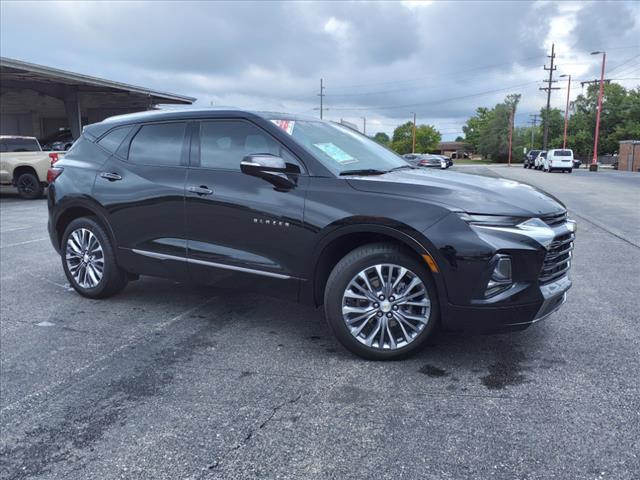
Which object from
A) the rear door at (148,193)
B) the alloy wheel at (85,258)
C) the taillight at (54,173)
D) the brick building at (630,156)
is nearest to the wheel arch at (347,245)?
the rear door at (148,193)

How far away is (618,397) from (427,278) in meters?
1.29

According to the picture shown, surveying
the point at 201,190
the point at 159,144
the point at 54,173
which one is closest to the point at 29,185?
the point at 54,173

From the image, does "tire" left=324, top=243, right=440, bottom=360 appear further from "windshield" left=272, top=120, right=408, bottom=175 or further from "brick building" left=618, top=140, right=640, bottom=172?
"brick building" left=618, top=140, right=640, bottom=172

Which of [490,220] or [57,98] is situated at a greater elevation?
[57,98]

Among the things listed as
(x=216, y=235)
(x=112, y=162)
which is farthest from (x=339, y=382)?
(x=112, y=162)

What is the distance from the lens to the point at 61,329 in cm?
450

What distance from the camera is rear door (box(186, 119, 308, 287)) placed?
395cm

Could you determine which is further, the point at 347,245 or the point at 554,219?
the point at 347,245

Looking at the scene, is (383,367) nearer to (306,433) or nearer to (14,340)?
(306,433)

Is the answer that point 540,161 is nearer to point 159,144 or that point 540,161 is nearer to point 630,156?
point 630,156

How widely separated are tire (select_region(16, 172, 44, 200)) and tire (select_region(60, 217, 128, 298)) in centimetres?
1220

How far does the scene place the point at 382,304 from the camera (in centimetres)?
367

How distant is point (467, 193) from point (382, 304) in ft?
3.04

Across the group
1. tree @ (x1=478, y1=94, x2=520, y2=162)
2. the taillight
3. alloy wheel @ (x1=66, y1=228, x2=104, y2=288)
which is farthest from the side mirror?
tree @ (x1=478, y1=94, x2=520, y2=162)
